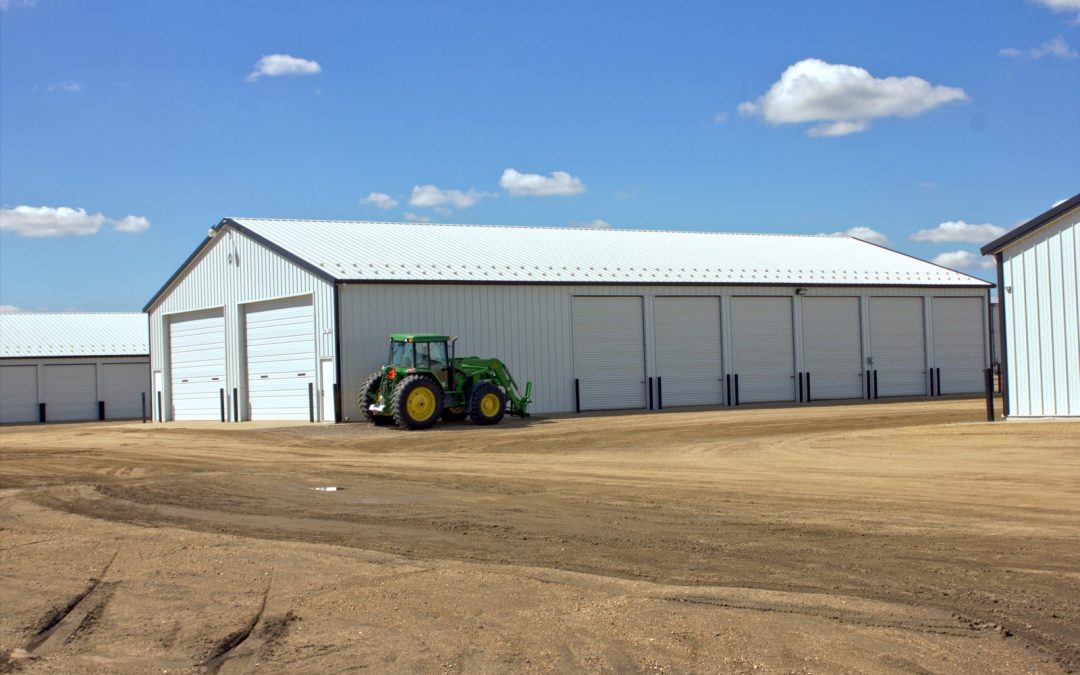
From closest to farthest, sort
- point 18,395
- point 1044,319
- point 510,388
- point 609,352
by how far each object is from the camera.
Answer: point 1044,319, point 510,388, point 609,352, point 18,395

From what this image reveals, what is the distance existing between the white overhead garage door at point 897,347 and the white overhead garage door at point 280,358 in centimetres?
1833

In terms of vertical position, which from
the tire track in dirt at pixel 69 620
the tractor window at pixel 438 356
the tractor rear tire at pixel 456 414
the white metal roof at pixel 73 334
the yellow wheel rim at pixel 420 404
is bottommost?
the tire track in dirt at pixel 69 620

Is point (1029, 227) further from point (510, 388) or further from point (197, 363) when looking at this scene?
point (197, 363)

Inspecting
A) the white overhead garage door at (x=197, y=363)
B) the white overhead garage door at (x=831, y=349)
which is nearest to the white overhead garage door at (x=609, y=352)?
the white overhead garage door at (x=831, y=349)

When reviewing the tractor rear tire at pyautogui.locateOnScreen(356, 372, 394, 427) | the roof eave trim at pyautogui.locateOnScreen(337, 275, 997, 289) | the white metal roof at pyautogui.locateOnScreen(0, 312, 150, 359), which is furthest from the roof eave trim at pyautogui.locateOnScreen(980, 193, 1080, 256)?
the white metal roof at pyautogui.locateOnScreen(0, 312, 150, 359)

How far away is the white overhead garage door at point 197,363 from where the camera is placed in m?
34.2

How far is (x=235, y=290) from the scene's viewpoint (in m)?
33.0

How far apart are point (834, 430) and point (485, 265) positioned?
1287 centimetres

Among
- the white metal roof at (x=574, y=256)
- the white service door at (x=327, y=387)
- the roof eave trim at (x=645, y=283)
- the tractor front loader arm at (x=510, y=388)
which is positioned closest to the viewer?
the tractor front loader arm at (x=510, y=388)

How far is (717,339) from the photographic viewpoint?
3350 centimetres

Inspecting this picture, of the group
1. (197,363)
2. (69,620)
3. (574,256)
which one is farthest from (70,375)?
(69,620)

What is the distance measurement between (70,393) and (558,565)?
42.3 meters

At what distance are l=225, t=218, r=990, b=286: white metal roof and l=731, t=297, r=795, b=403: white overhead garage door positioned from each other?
887 millimetres

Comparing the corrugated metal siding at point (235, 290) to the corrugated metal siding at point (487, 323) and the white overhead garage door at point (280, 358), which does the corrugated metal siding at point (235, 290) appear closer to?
the white overhead garage door at point (280, 358)
